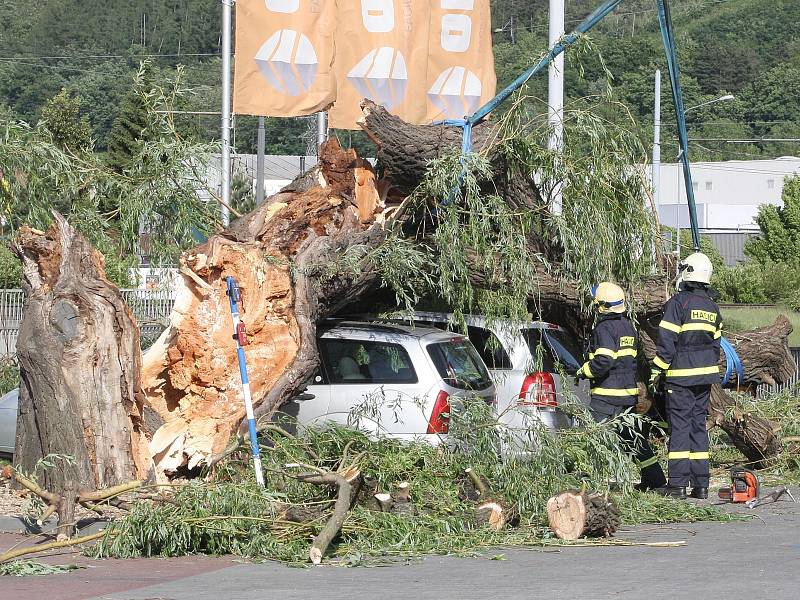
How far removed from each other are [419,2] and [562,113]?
7866 mm

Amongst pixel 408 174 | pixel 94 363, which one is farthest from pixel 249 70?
pixel 94 363

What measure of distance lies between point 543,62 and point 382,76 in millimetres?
7115

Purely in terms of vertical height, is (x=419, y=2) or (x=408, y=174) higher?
(x=419, y=2)

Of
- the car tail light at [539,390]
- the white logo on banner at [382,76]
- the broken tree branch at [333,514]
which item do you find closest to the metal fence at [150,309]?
the broken tree branch at [333,514]

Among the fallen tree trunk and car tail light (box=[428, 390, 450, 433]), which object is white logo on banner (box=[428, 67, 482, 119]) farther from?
car tail light (box=[428, 390, 450, 433])

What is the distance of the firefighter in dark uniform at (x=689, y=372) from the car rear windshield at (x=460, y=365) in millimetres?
1646

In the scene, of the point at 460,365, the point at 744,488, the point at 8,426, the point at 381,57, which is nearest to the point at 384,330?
the point at 460,365

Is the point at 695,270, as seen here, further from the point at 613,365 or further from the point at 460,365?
the point at 460,365

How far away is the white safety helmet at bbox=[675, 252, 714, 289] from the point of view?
11.0 m

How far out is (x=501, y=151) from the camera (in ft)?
35.3

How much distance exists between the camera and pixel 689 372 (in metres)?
10.8

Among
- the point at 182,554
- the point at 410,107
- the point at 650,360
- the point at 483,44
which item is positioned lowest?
the point at 182,554

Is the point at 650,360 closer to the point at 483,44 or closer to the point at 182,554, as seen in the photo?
the point at 182,554

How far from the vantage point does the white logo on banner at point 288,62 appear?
17406 millimetres
